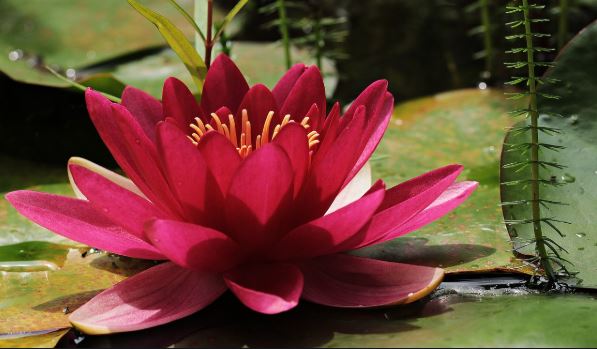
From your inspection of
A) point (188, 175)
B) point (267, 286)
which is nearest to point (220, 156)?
point (188, 175)

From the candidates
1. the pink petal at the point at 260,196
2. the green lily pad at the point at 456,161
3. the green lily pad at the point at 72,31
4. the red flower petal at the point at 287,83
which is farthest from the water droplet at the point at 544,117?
the green lily pad at the point at 72,31

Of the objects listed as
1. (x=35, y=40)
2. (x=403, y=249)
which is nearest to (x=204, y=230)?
(x=403, y=249)

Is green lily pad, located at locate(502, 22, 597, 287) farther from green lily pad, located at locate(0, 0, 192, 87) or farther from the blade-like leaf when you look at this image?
green lily pad, located at locate(0, 0, 192, 87)

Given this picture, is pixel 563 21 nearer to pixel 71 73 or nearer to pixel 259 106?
pixel 259 106

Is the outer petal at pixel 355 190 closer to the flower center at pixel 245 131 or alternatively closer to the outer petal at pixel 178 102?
the flower center at pixel 245 131

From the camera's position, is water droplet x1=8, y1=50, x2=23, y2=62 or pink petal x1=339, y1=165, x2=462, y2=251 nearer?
pink petal x1=339, y1=165, x2=462, y2=251

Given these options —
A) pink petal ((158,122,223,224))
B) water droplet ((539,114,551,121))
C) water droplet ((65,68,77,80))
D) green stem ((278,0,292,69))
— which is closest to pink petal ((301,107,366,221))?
pink petal ((158,122,223,224))
